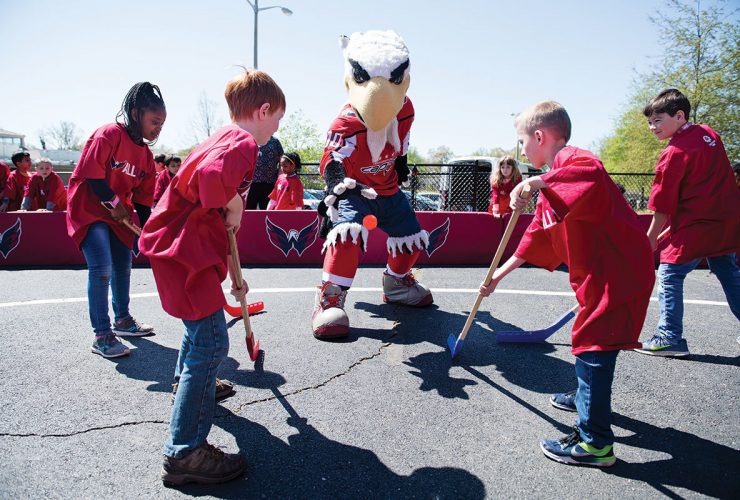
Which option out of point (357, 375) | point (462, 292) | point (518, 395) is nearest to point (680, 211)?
point (518, 395)

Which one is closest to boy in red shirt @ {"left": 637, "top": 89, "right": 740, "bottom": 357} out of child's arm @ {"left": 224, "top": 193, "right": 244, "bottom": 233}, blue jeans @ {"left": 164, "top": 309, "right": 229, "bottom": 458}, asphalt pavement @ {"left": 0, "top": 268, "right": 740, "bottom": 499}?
asphalt pavement @ {"left": 0, "top": 268, "right": 740, "bottom": 499}

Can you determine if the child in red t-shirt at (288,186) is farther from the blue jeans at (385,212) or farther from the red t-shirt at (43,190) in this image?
the blue jeans at (385,212)

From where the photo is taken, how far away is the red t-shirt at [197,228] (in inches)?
80.3

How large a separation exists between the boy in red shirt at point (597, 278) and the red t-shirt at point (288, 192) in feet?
23.0

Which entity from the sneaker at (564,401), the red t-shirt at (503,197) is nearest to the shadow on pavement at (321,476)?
the sneaker at (564,401)

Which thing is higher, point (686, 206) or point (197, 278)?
point (686, 206)

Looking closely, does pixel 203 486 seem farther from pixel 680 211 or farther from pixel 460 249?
pixel 460 249

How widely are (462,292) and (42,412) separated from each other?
392 centimetres

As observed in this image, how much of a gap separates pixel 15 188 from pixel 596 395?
11369 millimetres

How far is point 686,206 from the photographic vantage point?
144 inches

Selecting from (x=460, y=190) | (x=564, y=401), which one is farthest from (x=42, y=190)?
(x=564, y=401)

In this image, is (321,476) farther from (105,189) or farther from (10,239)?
(10,239)

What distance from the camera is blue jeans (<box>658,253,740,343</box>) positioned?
145 inches

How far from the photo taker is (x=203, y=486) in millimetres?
2141
